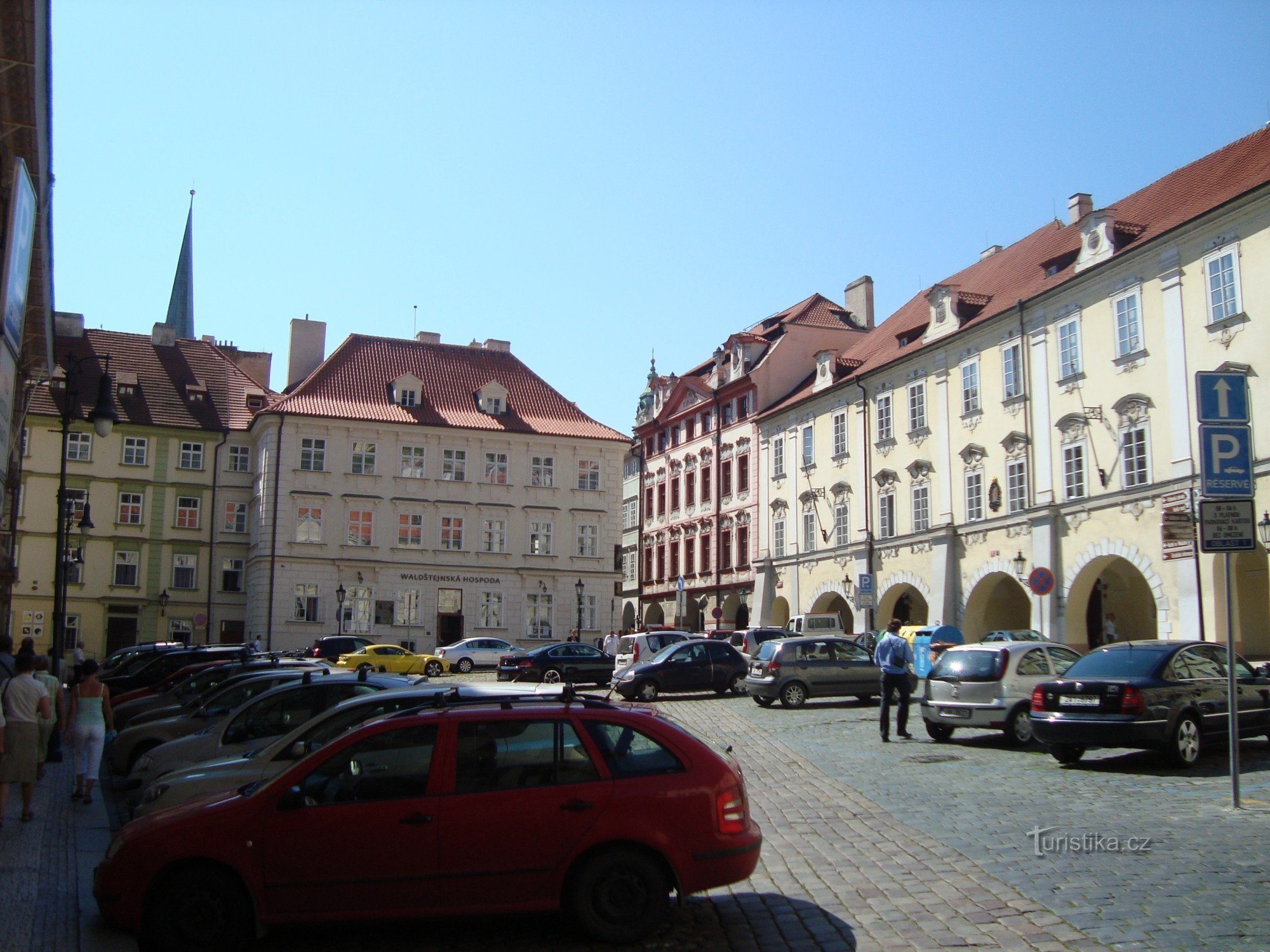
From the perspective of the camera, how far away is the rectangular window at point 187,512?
182ft

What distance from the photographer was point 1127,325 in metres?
33.4

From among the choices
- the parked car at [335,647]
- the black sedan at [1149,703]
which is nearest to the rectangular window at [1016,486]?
the black sedan at [1149,703]

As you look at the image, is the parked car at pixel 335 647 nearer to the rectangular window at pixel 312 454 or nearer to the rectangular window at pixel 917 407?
the rectangular window at pixel 312 454

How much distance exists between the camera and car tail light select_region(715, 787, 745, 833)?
24.8 feet

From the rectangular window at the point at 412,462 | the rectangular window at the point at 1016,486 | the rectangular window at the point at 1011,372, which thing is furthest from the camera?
the rectangular window at the point at 412,462

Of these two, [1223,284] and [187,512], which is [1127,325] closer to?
[1223,284]

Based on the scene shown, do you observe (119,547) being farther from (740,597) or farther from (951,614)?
(951,614)

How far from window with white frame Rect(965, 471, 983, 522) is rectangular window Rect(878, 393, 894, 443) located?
18.2 feet

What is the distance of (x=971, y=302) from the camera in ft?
138

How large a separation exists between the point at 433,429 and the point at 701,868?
4904 cm

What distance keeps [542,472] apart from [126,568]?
20.3 metres

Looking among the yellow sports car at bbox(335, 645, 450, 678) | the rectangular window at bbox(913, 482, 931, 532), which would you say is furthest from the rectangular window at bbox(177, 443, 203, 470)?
the rectangular window at bbox(913, 482, 931, 532)

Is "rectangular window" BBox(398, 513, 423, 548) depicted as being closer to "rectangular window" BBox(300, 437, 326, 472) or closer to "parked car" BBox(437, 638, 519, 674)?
"rectangular window" BBox(300, 437, 326, 472)

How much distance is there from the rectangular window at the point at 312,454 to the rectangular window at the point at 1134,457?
1386 inches
